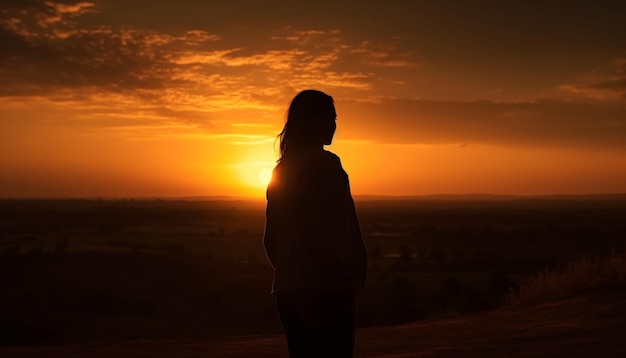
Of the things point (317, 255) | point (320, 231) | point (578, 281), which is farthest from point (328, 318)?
point (578, 281)

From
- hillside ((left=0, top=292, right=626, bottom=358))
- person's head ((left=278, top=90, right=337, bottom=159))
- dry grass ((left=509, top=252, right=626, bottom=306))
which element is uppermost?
person's head ((left=278, top=90, right=337, bottom=159))

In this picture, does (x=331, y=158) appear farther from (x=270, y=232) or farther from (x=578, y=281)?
(x=578, y=281)

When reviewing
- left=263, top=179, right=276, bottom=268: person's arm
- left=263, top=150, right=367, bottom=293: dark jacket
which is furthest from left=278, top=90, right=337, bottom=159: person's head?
left=263, top=179, right=276, bottom=268: person's arm

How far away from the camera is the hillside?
28.2 feet

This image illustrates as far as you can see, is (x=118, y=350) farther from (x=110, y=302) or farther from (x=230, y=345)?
(x=110, y=302)

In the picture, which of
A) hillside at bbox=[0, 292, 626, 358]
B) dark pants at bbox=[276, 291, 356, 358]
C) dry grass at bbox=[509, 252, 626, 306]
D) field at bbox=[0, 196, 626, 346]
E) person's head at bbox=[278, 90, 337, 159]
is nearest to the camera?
dark pants at bbox=[276, 291, 356, 358]

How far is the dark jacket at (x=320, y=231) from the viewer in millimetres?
3502

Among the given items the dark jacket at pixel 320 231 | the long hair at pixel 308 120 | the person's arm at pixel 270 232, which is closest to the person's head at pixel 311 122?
the long hair at pixel 308 120

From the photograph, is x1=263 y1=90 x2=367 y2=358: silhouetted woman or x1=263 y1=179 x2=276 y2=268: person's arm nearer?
x1=263 y1=90 x2=367 y2=358: silhouetted woman

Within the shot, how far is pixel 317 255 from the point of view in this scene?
3.53 meters

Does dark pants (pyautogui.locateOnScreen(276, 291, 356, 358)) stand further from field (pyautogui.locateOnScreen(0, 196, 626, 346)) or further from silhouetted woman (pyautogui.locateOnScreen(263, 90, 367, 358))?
field (pyautogui.locateOnScreen(0, 196, 626, 346))

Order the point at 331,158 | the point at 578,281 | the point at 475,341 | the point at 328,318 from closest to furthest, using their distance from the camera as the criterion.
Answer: the point at 328,318 < the point at 331,158 < the point at 475,341 < the point at 578,281

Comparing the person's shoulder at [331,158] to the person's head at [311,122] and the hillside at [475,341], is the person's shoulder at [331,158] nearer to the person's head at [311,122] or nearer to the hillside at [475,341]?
the person's head at [311,122]

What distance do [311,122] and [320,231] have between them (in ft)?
2.15
